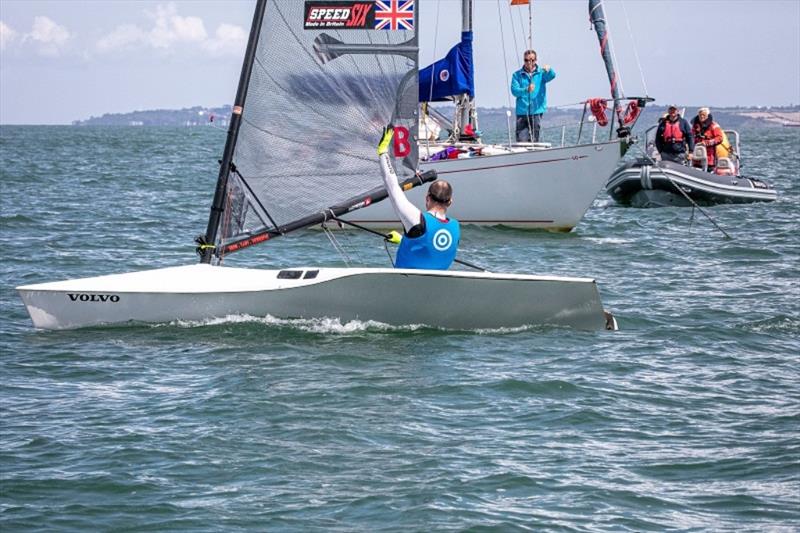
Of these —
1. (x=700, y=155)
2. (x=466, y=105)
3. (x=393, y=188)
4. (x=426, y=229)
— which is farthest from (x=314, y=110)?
(x=700, y=155)

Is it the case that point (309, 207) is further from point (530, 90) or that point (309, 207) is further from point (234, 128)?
point (530, 90)

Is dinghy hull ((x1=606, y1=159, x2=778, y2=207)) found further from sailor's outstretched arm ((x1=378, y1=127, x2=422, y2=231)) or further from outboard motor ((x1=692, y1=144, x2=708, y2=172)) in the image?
sailor's outstretched arm ((x1=378, y1=127, x2=422, y2=231))

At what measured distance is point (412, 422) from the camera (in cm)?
809

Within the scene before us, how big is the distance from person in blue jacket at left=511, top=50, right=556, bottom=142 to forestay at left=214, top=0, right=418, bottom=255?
9.46m

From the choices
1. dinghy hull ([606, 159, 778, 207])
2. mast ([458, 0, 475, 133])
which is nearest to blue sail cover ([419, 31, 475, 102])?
mast ([458, 0, 475, 133])

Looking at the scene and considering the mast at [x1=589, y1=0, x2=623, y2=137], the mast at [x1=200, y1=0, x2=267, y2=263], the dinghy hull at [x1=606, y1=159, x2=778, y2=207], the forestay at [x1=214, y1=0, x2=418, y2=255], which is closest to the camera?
the mast at [x1=200, y1=0, x2=267, y2=263]

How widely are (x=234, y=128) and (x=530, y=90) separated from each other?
1047 cm

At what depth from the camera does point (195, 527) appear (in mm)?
6289

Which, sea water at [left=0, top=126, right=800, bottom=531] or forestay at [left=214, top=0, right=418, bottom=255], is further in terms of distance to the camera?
forestay at [left=214, top=0, right=418, bottom=255]

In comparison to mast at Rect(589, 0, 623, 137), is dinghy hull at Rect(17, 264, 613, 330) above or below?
below

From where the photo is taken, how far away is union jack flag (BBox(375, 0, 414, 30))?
1063 centimetres

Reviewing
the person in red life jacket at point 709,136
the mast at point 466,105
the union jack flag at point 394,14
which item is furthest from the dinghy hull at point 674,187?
the union jack flag at point 394,14

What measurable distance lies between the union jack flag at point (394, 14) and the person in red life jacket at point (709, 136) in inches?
547

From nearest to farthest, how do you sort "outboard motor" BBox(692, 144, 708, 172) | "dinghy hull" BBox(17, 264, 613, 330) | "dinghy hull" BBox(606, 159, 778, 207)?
"dinghy hull" BBox(17, 264, 613, 330)
"dinghy hull" BBox(606, 159, 778, 207)
"outboard motor" BBox(692, 144, 708, 172)
